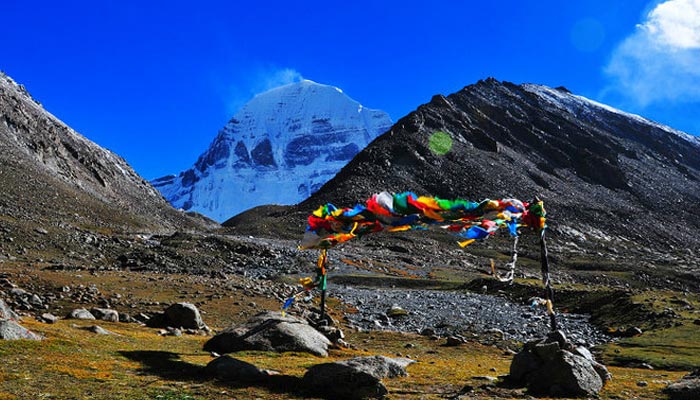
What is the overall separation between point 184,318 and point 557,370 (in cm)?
1765

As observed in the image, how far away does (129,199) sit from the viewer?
406 ft

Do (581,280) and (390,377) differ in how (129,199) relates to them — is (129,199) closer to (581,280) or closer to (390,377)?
(581,280)

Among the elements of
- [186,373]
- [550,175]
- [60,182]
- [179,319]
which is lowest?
[186,373]

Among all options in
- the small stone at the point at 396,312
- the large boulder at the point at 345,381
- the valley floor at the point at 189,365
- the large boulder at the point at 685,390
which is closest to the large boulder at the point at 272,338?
the valley floor at the point at 189,365

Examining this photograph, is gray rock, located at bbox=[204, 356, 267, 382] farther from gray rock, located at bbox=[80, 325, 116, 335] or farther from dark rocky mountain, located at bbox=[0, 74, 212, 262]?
dark rocky mountain, located at bbox=[0, 74, 212, 262]

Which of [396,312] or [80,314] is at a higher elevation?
[396,312]

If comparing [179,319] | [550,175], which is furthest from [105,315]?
[550,175]

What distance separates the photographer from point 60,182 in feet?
314

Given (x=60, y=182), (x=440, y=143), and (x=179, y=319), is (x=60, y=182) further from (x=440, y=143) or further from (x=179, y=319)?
(x=440, y=143)

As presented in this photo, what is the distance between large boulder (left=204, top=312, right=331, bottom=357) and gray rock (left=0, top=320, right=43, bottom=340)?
574 centimetres

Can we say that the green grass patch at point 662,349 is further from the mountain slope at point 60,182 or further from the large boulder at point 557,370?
the mountain slope at point 60,182

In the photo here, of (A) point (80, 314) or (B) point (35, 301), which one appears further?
(B) point (35, 301)

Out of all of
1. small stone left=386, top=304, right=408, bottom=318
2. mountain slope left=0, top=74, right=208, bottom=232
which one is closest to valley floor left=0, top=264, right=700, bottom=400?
small stone left=386, top=304, right=408, bottom=318

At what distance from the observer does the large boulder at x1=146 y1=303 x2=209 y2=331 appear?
82.6ft
